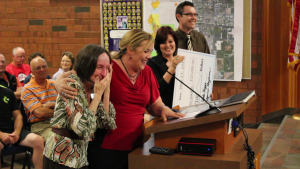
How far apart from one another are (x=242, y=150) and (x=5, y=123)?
2.63 metres

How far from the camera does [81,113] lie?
62.6 inches

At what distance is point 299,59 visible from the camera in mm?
4492

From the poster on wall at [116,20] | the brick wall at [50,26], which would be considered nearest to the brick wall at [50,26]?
the brick wall at [50,26]

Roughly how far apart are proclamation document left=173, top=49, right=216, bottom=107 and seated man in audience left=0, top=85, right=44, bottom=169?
1.67m

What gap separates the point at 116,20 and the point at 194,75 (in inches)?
111

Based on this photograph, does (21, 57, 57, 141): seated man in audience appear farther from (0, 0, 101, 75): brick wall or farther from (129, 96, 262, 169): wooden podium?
(129, 96, 262, 169): wooden podium

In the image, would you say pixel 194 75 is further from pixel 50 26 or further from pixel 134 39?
pixel 50 26

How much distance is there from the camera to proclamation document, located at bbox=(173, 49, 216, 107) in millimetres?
2746

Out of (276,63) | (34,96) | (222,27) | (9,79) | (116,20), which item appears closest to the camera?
(34,96)

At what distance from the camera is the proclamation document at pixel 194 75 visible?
2746mm

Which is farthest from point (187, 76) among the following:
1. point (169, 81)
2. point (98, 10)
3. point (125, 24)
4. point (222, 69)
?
point (98, 10)

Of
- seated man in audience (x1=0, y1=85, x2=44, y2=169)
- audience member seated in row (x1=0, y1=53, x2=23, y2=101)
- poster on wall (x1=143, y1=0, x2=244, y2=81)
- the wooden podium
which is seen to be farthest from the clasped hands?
poster on wall (x1=143, y1=0, x2=244, y2=81)

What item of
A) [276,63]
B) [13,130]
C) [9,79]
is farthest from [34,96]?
[276,63]

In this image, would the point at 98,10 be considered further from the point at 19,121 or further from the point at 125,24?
the point at 19,121
